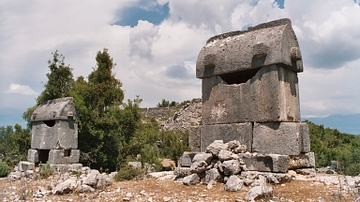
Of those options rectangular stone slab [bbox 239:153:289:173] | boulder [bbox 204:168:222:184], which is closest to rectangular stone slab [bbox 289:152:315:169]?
rectangular stone slab [bbox 239:153:289:173]

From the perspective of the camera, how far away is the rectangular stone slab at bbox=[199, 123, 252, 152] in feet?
20.1

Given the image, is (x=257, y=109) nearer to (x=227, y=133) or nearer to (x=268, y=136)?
(x=268, y=136)

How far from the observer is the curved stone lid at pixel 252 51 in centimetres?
593

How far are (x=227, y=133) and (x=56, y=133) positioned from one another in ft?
24.1

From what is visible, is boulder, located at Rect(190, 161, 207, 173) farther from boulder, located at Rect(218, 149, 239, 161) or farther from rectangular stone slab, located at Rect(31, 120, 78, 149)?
rectangular stone slab, located at Rect(31, 120, 78, 149)

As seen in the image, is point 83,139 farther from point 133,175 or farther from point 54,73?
point 133,175

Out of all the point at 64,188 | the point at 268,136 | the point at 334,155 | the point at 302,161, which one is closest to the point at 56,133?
the point at 64,188

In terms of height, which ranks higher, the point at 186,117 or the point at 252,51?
the point at 186,117

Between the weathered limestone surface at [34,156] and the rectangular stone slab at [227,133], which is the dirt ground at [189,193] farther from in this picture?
the weathered limestone surface at [34,156]

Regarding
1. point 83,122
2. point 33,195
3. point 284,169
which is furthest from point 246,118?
point 83,122

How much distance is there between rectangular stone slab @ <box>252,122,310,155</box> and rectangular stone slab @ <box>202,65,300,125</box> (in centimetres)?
14

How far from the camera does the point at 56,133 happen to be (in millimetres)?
11516

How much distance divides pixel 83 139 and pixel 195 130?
24.8 ft

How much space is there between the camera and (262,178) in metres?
5.19
